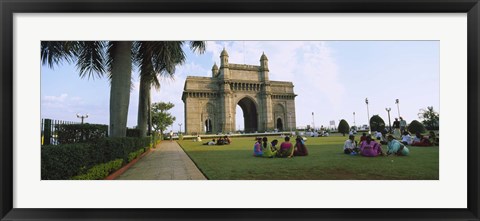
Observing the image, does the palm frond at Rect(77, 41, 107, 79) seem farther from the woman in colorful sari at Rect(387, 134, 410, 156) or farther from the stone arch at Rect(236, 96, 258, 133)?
the stone arch at Rect(236, 96, 258, 133)

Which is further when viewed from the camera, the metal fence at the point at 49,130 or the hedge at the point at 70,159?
the metal fence at the point at 49,130

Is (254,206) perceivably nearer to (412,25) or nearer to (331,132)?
(412,25)

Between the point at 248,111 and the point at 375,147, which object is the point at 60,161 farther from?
the point at 248,111

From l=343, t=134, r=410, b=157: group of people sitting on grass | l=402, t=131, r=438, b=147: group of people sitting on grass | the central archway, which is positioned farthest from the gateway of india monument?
l=343, t=134, r=410, b=157: group of people sitting on grass

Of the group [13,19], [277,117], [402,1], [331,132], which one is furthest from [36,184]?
[277,117]

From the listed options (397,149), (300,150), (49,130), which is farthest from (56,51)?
(397,149)

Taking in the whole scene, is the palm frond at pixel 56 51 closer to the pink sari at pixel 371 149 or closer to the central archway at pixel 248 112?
the pink sari at pixel 371 149

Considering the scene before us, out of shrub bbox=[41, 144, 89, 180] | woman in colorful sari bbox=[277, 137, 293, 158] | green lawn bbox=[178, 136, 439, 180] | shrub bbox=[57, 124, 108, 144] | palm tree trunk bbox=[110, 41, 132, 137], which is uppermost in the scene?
palm tree trunk bbox=[110, 41, 132, 137]

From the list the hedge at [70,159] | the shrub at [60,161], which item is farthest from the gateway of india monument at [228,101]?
the shrub at [60,161]
